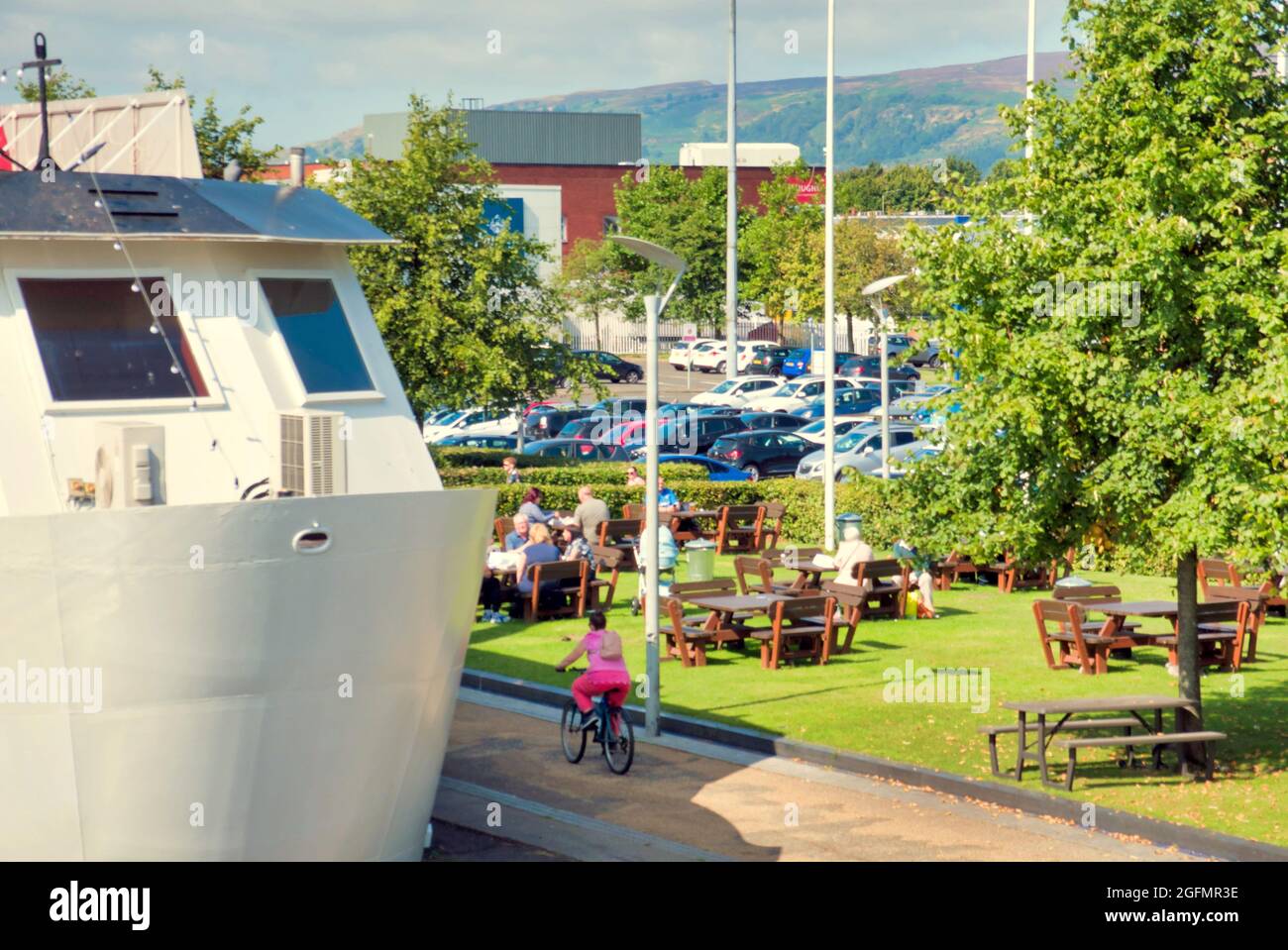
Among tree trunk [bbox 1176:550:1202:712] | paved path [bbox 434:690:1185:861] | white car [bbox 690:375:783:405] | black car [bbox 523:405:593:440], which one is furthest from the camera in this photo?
white car [bbox 690:375:783:405]

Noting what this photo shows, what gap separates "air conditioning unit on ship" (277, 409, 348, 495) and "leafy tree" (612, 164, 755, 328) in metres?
56.7

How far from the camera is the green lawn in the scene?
13391 mm

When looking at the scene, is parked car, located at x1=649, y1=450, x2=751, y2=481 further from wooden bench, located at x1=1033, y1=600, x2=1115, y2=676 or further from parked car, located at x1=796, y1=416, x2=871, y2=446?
wooden bench, located at x1=1033, y1=600, x2=1115, y2=676

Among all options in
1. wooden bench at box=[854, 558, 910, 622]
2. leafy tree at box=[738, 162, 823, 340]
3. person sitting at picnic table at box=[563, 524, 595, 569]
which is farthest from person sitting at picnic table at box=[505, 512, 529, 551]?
leafy tree at box=[738, 162, 823, 340]

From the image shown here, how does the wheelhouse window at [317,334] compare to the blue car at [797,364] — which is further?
the blue car at [797,364]

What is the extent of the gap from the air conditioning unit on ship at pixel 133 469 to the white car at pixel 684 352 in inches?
2337

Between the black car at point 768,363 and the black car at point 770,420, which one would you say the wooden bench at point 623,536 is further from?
the black car at point 768,363

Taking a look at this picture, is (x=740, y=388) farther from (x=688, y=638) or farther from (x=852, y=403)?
(x=688, y=638)

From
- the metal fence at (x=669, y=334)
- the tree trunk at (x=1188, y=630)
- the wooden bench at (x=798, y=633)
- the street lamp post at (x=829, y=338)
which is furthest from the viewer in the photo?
the metal fence at (x=669, y=334)

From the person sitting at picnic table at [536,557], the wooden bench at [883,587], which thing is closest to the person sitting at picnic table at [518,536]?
the person sitting at picnic table at [536,557]

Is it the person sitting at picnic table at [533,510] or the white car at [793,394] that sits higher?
the white car at [793,394]

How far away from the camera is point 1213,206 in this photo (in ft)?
42.5

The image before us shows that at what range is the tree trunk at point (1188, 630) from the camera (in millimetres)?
14094
